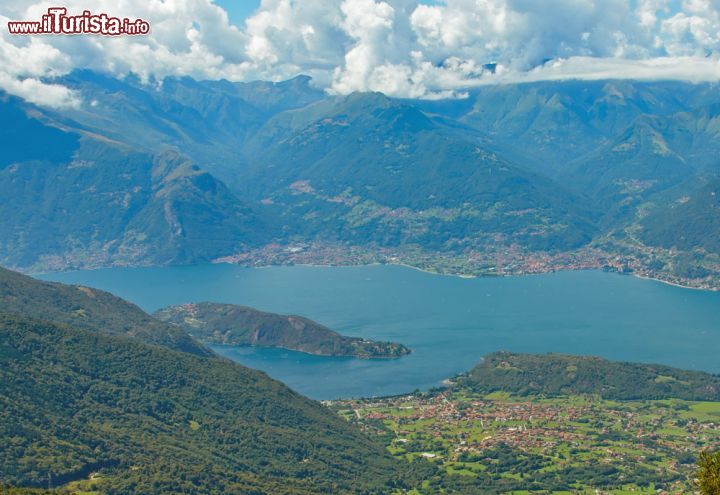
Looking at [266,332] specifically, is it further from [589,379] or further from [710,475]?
[710,475]

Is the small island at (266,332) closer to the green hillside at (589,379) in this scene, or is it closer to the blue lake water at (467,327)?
the blue lake water at (467,327)

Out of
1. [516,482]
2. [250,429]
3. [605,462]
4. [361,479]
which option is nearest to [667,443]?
[605,462]

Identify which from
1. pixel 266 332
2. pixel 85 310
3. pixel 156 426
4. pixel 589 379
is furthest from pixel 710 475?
pixel 266 332

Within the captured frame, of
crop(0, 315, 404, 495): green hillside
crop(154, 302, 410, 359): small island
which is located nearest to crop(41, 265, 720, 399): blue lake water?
crop(154, 302, 410, 359): small island

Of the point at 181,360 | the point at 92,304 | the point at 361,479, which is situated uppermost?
the point at 92,304

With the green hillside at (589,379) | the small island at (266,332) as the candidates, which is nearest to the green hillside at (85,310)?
the small island at (266,332)

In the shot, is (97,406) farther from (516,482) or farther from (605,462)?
(605,462)
